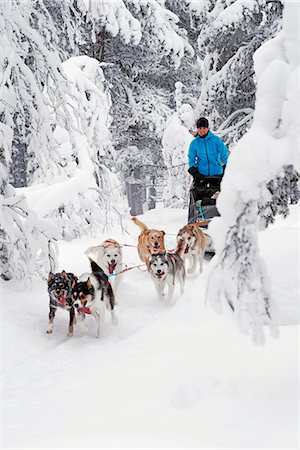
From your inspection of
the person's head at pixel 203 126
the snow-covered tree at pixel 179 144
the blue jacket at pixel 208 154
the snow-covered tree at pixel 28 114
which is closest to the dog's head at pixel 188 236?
the snow-covered tree at pixel 28 114

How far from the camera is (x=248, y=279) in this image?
2877mm

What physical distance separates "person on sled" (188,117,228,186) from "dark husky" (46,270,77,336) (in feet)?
11.5

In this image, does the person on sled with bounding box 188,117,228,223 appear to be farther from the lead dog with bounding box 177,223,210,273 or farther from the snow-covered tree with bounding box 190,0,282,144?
the snow-covered tree with bounding box 190,0,282,144

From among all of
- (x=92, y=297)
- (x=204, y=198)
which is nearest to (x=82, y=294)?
(x=92, y=297)

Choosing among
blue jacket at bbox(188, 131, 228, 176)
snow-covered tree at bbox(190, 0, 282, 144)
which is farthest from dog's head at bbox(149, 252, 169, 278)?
snow-covered tree at bbox(190, 0, 282, 144)

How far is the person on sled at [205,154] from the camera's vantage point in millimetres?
8359

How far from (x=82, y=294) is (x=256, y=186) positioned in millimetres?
3175

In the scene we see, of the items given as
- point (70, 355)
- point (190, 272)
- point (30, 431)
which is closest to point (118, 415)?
point (30, 431)

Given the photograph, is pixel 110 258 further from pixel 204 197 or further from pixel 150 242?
pixel 204 197

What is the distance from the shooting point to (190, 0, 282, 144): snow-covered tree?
38.8 ft

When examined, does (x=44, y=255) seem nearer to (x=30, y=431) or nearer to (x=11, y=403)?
(x=11, y=403)

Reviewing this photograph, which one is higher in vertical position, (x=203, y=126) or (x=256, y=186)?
(x=203, y=126)

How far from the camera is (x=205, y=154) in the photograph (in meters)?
8.39

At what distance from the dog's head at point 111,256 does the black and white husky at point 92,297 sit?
1.05 metres
